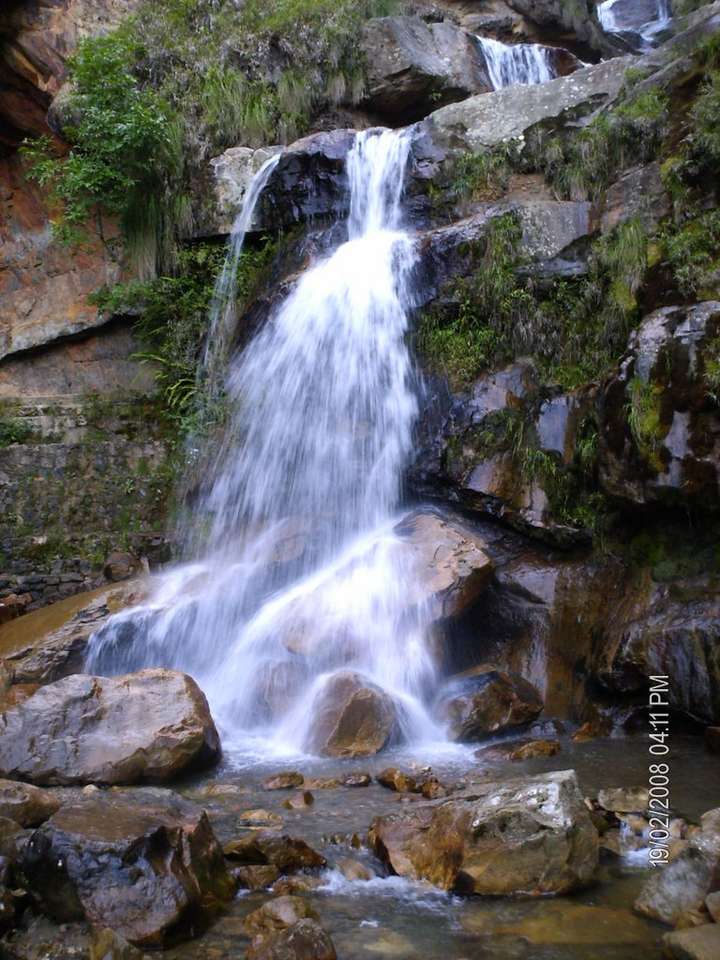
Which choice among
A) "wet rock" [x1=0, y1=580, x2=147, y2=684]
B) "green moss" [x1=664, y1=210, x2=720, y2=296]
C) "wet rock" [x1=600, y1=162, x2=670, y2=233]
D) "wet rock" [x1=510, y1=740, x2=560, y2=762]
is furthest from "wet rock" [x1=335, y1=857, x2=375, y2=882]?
"wet rock" [x1=600, y1=162, x2=670, y2=233]

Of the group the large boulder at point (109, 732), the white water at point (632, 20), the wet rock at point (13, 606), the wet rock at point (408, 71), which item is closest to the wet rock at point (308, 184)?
the wet rock at point (408, 71)

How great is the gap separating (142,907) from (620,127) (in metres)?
9.38

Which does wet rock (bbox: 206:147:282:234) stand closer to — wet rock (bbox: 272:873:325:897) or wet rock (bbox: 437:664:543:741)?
wet rock (bbox: 437:664:543:741)

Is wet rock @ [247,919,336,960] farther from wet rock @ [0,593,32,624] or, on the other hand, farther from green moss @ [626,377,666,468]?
wet rock @ [0,593,32,624]

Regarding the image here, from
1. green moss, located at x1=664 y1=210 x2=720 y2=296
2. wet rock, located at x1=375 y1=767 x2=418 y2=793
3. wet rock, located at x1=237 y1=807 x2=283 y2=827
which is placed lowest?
wet rock, located at x1=375 y1=767 x2=418 y2=793

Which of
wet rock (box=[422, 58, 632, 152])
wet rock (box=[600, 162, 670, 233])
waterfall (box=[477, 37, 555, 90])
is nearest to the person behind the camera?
wet rock (box=[600, 162, 670, 233])

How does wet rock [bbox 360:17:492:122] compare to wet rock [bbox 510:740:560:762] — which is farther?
wet rock [bbox 360:17:492:122]

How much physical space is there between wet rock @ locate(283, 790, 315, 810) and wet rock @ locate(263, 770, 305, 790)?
9.4 inches

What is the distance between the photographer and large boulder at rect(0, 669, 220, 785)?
491cm

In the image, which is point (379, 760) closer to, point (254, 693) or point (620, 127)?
point (254, 693)

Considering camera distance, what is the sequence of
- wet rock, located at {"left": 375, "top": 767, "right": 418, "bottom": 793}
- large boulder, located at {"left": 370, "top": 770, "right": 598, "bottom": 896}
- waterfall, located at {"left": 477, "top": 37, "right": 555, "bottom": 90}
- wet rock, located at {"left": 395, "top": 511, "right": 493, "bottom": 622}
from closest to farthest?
large boulder, located at {"left": 370, "top": 770, "right": 598, "bottom": 896}
wet rock, located at {"left": 375, "top": 767, "right": 418, "bottom": 793}
wet rock, located at {"left": 395, "top": 511, "right": 493, "bottom": 622}
waterfall, located at {"left": 477, "top": 37, "right": 555, "bottom": 90}

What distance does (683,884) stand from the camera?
305 centimetres

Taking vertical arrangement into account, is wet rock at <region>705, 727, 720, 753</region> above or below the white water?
below

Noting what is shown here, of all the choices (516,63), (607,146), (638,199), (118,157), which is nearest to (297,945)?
(638,199)
